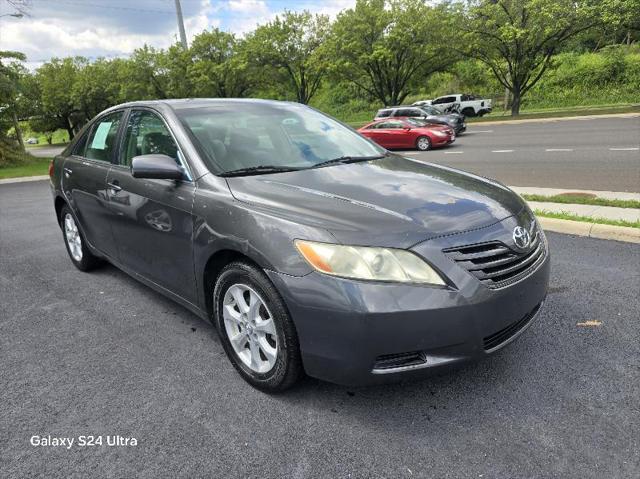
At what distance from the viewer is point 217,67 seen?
3828 centimetres

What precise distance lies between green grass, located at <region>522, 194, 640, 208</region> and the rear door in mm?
5821

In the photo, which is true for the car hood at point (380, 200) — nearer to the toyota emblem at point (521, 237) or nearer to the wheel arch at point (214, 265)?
the toyota emblem at point (521, 237)

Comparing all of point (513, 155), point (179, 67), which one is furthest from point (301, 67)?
point (513, 155)

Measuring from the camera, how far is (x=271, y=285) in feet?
7.98

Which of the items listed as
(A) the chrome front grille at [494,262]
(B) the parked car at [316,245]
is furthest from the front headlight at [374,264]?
(A) the chrome front grille at [494,262]

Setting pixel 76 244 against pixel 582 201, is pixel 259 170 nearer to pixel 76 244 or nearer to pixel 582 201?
pixel 76 244

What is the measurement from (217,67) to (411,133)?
25.4 m

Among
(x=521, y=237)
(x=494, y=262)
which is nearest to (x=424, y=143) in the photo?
(x=521, y=237)

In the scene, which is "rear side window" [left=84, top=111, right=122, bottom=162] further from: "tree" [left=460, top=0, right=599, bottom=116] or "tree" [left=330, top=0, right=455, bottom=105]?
"tree" [left=330, top=0, right=455, bottom=105]

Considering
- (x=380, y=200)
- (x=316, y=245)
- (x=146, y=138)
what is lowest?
(x=316, y=245)

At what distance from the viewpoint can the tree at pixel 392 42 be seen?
3108 cm

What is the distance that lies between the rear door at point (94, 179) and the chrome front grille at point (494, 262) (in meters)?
2.90

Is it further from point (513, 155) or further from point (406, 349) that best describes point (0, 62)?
point (406, 349)

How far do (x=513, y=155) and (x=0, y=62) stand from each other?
19902 millimetres
